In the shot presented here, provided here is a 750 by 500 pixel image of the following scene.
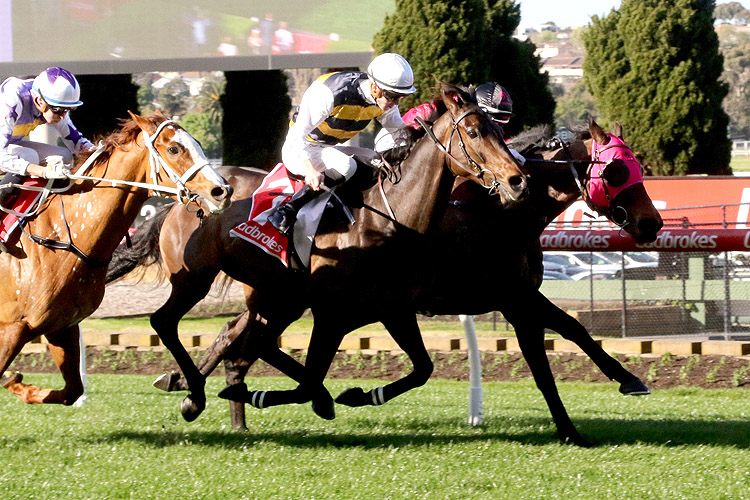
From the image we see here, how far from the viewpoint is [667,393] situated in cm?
901

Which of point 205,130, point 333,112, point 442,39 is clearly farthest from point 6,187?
point 205,130

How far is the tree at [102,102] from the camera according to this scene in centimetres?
2353

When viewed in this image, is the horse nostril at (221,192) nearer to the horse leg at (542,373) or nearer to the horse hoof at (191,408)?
the horse hoof at (191,408)

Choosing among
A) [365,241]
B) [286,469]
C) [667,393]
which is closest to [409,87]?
[365,241]

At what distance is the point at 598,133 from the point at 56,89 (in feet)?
11.1

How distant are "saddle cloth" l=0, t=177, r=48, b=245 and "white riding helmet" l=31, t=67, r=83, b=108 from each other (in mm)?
511

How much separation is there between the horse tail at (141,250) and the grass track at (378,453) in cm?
105

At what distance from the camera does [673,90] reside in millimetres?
18109

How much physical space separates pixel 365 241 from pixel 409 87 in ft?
3.02

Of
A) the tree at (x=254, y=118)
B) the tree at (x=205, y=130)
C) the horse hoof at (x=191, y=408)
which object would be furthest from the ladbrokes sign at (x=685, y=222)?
the tree at (x=205, y=130)

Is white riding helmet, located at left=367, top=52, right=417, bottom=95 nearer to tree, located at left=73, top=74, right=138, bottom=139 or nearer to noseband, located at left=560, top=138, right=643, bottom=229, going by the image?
noseband, located at left=560, top=138, right=643, bottom=229

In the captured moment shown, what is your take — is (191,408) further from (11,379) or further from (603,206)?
(603,206)

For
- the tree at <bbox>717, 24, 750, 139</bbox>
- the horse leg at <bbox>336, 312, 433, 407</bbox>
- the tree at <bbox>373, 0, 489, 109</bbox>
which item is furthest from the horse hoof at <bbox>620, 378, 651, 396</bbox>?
the tree at <bbox>717, 24, 750, 139</bbox>

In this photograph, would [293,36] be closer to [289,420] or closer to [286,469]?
[289,420]
